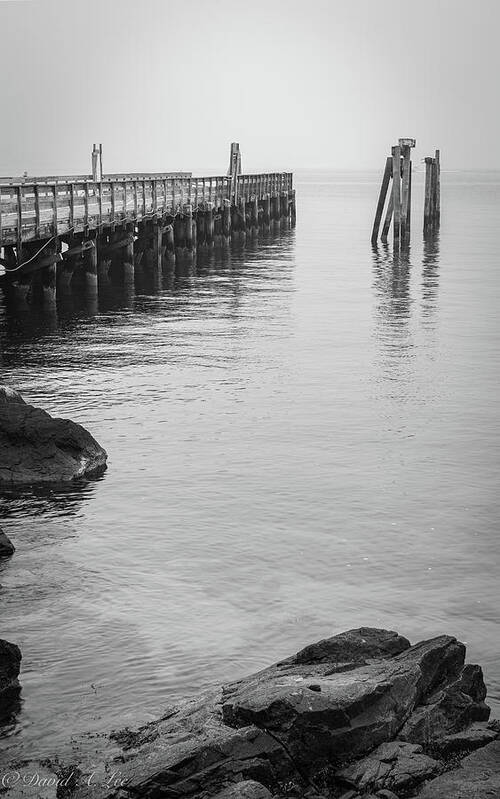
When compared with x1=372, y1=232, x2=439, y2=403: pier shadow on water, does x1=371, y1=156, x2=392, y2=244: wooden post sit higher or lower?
higher

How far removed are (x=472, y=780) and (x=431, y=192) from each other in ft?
164

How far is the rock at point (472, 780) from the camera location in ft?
20.6

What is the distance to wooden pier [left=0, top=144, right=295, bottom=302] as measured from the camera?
2630cm

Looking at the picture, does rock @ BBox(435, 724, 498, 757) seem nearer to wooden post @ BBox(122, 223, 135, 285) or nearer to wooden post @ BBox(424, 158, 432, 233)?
wooden post @ BBox(122, 223, 135, 285)

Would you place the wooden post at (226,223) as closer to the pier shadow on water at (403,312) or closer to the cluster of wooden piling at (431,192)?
the pier shadow on water at (403,312)

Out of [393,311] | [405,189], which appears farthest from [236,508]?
[405,189]

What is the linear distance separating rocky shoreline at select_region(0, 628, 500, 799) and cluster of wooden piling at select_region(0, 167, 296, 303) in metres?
17.9

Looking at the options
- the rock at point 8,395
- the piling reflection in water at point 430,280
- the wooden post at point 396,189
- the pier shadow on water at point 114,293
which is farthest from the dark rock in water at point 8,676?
the wooden post at point 396,189

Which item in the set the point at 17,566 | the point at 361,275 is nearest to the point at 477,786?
the point at 17,566

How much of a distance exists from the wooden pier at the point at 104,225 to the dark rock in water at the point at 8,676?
16.9 m

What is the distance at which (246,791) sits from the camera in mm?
6246

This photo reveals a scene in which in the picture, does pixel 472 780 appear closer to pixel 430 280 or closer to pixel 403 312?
pixel 403 312

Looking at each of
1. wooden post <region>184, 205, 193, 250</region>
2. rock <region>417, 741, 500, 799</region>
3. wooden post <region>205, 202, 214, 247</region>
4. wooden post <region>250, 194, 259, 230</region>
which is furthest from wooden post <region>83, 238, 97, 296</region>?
wooden post <region>250, 194, 259, 230</region>

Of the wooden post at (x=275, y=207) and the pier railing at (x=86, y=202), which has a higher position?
the pier railing at (x=86, y=202)
